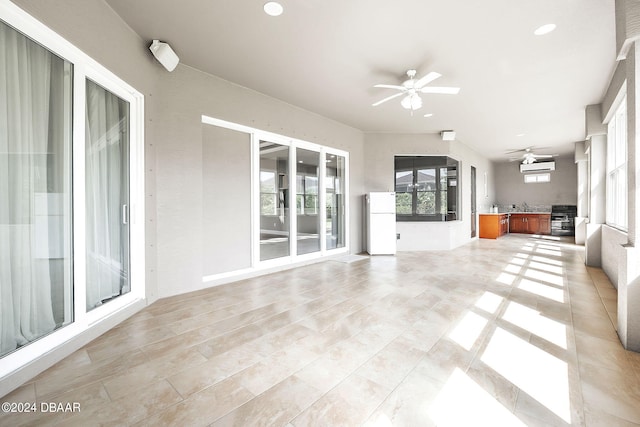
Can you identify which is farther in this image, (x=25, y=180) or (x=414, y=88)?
(x=414, y=88)

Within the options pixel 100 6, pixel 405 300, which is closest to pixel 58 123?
pixel 100 6

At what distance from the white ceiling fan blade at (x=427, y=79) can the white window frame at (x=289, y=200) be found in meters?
2.40

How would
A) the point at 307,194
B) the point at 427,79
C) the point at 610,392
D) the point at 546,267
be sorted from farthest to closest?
the point at 307,194, the point at 546,267, the point at 427,79, the point at 610,392

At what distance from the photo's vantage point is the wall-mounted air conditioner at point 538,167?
429 inches

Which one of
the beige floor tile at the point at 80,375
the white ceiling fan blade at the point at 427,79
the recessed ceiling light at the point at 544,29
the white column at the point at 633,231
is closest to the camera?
the beige floor tile at the point at 80,375

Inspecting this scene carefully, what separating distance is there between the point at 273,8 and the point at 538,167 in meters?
12.7

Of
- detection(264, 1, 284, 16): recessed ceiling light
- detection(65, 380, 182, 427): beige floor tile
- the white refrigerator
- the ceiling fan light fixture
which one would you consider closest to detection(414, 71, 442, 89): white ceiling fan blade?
the ceiling fan light fixture

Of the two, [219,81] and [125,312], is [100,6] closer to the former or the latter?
[219,81]

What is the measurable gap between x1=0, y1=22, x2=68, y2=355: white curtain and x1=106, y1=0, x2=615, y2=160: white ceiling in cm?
113

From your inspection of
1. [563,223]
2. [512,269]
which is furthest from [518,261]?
[563,223]

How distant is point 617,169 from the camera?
14.2 feet

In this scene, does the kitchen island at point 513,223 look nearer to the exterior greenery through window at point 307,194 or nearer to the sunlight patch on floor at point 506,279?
the sunlight patch on floor at point 506,279

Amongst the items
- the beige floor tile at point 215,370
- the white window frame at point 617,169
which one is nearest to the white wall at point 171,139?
the beige floor tile at point 215,370

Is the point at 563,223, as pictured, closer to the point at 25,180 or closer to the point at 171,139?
the point at 171,139
